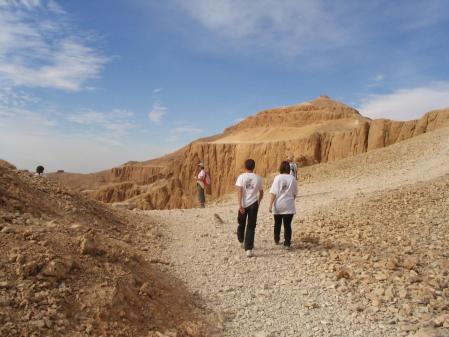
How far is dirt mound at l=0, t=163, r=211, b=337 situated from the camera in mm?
3564

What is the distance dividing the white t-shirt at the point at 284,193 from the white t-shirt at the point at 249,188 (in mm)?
429

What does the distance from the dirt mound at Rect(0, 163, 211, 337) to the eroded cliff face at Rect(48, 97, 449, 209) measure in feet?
43.7

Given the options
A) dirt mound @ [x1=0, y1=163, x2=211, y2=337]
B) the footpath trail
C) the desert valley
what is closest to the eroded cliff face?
the footpath trail

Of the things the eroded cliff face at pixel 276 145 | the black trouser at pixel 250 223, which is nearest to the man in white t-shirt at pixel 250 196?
the black trouser at pixel 250 223

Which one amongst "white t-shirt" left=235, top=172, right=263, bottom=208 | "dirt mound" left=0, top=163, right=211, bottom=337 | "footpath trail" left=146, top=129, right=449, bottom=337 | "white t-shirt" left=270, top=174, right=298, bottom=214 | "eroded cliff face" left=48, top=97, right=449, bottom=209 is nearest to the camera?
"dirt mound" left=0, top=163, right=211, bottom=337

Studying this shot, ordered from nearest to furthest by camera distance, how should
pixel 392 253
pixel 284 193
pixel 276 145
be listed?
pixel 392 253, pixel 284 193, pixel 276 145

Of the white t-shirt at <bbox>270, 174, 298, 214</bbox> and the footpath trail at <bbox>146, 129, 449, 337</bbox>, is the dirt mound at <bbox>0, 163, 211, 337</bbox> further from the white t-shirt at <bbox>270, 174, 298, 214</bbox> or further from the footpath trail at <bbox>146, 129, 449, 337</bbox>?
the white t-shirt at <bbox>270, 174, 298, 214</bbox>

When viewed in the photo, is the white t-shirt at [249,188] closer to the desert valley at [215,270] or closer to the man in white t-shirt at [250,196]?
the man in white t-shirt at [250,196]

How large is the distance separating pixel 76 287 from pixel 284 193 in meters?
3.87

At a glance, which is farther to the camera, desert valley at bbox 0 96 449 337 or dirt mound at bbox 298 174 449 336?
dirt mound at bbox 298 174 449 336

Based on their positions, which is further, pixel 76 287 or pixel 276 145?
pixel 276 145

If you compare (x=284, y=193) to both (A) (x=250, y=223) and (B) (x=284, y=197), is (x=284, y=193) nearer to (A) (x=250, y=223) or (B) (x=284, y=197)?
(B) (x=284, y=197)

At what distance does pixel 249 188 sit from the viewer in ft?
21.7

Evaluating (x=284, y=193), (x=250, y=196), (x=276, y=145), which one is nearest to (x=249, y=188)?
(x=250, y=196)
